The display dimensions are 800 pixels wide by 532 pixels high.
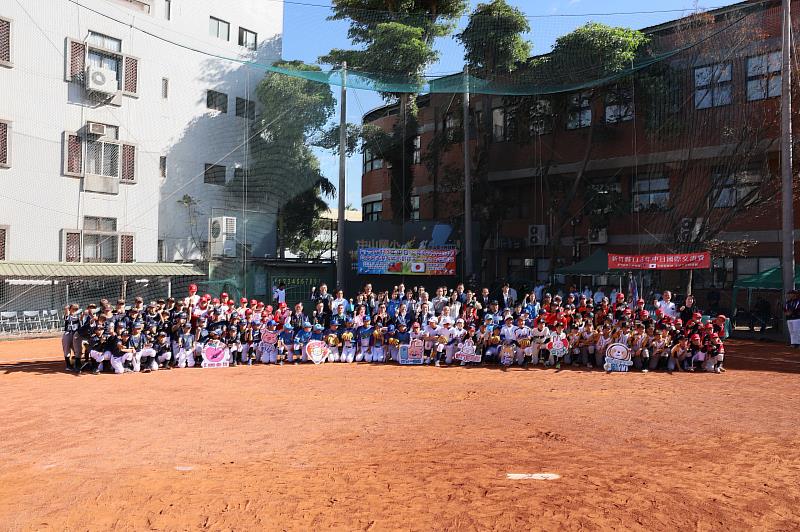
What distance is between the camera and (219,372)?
504 inches

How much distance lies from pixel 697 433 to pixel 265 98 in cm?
2341

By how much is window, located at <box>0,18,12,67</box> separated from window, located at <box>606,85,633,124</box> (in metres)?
22.5

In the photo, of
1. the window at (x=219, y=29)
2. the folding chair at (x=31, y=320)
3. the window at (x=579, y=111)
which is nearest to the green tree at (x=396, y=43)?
the window at (x=219, y=29)

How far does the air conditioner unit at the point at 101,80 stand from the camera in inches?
832

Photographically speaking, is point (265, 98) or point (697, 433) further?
point (265, 98)

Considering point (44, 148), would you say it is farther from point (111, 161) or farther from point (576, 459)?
point (576, 459)

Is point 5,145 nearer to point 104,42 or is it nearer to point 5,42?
point 5,42

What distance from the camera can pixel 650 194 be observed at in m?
25.4

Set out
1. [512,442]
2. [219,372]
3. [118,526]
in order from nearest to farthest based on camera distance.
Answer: [118,526] < [512,442] < [219,372]

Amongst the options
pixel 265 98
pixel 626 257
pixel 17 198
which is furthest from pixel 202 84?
pixel 626 257

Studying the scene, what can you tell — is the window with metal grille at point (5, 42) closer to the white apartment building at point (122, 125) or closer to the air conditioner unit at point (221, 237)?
the white apartment building at point (122, 125)

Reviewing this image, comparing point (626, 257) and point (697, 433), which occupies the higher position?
point (626, 257)

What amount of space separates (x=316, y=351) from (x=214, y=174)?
14.3 meters

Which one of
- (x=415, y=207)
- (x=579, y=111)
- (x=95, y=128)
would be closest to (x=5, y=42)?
(x=95, y=128)
